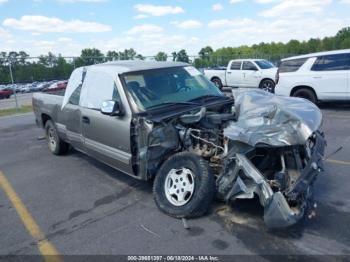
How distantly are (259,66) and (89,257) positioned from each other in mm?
15657

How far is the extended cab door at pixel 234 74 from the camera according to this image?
18536 millimetres

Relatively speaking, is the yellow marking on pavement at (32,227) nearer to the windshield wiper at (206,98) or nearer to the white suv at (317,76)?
the windshield wiper at (206,98)

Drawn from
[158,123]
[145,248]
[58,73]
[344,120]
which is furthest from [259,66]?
[58,73]

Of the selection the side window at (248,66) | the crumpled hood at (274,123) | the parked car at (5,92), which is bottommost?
the parked car at (5,92)

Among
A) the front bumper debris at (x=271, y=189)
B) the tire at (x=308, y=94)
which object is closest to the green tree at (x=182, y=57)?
the tire at (x=308, y=94)

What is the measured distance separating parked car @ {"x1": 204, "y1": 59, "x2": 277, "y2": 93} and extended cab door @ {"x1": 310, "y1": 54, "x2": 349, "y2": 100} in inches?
211

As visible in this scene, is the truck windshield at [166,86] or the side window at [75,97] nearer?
the truck windshield at [166,86]

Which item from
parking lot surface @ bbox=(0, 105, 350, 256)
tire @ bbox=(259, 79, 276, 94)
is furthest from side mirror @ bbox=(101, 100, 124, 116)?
tire @ bbox=(259, 79, 276, 94)

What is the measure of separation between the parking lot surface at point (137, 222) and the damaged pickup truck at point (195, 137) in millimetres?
266

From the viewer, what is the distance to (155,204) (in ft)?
15.2

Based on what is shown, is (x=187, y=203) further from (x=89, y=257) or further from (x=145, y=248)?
(x=89, y=257)

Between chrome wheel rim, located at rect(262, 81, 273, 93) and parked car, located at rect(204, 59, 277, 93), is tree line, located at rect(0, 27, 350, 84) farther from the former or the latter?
chrome wheel rim, located at rect(262, 81, 273, 93)

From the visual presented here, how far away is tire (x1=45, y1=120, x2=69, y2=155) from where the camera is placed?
23.6 ft

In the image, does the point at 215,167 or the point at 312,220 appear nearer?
the point at 312,220
